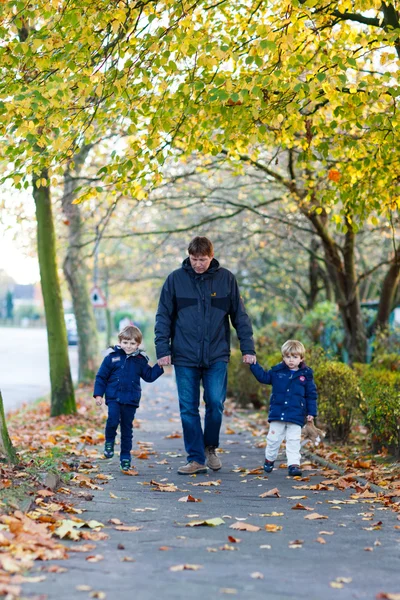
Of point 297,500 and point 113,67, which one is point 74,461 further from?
point 113,67

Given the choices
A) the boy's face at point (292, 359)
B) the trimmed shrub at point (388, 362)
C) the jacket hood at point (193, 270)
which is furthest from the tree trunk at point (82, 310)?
the boy's face at point (292, 359)

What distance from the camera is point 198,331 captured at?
28.1 ft

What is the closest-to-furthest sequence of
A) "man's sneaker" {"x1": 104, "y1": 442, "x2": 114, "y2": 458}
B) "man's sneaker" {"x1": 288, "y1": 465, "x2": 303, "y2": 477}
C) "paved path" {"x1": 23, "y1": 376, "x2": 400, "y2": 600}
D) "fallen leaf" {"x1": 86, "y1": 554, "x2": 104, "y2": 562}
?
"paved path" {"x1": 23, "y1": 376, "x2": 400, "y2": 600} → "fallen leaf" {"x1": 86, "y1": 554, "x2": 104, "y2": 562} → "man's sneaker" {"x1": 288, "y1": 465, "x2": 303, "y2": 477} → "man's sneaker" {"x1": 104, "y1": 442, "x2": 114, "y2": 458}

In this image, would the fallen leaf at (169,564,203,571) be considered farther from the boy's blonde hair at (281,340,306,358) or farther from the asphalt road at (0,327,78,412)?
the asphalt road at (0,327,78,412)

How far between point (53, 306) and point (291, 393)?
6.62 metres

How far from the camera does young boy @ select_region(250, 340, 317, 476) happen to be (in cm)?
880

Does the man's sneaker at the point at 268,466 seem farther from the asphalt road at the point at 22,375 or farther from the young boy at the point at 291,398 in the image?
the asphalt road at the point at 22,375

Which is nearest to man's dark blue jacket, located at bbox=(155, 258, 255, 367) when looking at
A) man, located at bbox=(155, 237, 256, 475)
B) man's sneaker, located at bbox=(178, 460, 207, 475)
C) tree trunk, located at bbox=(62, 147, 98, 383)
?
man, located at bbox=(155, 237, 256, 475)

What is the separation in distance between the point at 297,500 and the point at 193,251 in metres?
2.49

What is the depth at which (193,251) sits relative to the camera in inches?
334

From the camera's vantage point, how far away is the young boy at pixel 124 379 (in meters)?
8.87

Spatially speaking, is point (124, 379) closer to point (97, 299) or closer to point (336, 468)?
point (336, 468)

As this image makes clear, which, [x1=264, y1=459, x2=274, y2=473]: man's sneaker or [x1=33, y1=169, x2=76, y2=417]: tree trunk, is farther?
[x1=33, y1=169, x2=76, y2=417]: tree trunk

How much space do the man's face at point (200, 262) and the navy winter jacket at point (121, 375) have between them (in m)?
1.09
